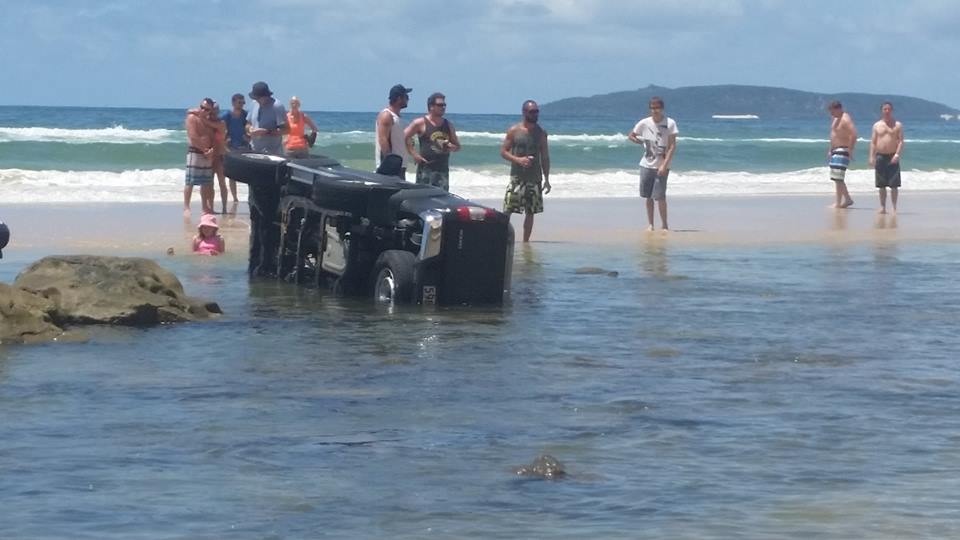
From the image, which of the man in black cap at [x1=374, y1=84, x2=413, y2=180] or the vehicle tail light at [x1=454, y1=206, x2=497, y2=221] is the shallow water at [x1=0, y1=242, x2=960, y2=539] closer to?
the vehicle tail light at [x1=454, y1=206, x2=497, y2=221]

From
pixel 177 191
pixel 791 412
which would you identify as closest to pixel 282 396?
pixel 791 412

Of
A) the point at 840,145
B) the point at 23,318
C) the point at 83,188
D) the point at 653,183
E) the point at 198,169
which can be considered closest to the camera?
the point at 23,318

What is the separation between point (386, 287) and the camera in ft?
35.0

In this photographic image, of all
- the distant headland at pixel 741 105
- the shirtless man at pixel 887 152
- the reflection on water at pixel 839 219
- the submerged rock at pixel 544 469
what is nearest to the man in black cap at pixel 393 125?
the reflection on water at pixel 839 219

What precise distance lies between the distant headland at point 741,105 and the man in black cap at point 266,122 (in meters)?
A: 140

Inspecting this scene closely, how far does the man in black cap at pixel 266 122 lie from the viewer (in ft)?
53.3

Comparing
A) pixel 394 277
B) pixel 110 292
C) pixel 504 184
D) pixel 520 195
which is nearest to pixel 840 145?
pixel 520 195

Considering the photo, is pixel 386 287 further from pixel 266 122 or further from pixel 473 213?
pixel 266 122

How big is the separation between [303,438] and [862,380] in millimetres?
2987

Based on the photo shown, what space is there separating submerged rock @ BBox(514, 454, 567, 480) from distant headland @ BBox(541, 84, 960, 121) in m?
150

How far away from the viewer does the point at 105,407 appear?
7211mm

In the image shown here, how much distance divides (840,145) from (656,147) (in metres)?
5.78

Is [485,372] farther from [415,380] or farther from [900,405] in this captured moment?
[900,405]

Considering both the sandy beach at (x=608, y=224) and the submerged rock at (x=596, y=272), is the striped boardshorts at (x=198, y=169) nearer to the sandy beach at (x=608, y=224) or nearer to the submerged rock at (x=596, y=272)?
the sandy beach at (x=608, y=224)
